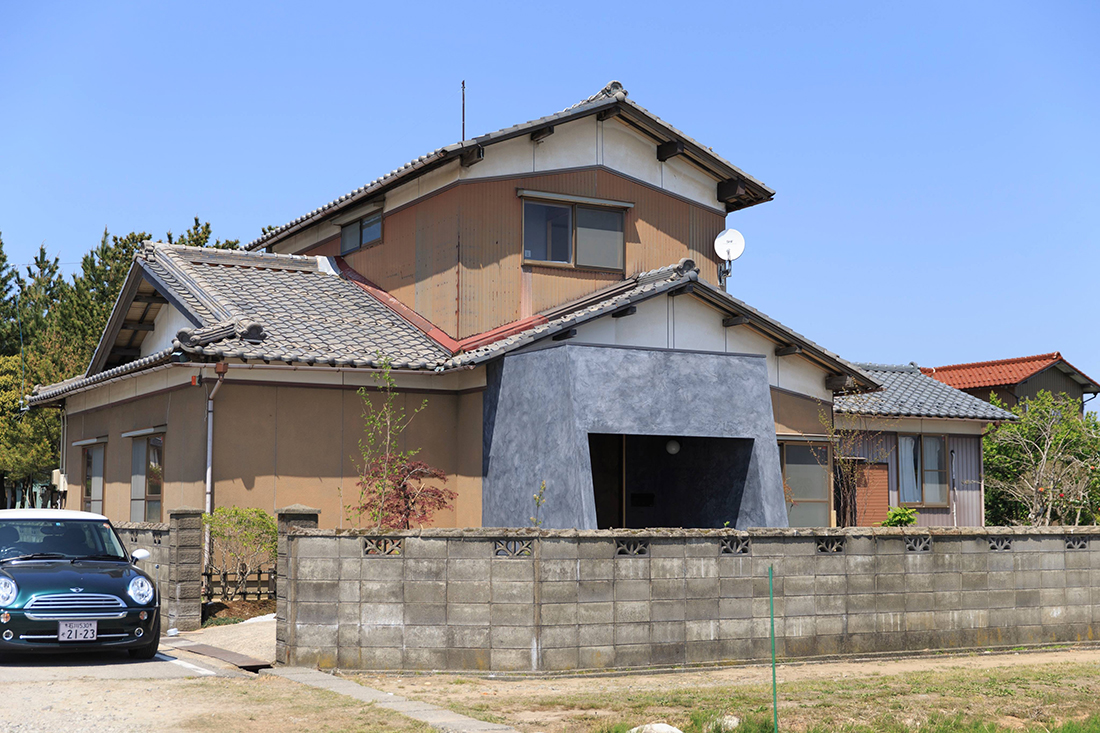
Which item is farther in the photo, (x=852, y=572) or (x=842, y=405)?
(x=842, y=405)

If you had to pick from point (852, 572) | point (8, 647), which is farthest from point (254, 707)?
point (852, 572)

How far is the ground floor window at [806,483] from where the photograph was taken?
1856 cm

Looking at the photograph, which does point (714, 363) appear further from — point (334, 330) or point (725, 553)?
point (334, 330)

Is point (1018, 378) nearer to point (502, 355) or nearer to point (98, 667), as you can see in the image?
point (502, 355)

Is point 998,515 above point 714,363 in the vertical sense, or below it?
below

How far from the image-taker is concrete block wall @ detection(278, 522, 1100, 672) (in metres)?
10.6

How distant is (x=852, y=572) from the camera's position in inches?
470

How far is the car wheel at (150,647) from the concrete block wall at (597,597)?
133cm

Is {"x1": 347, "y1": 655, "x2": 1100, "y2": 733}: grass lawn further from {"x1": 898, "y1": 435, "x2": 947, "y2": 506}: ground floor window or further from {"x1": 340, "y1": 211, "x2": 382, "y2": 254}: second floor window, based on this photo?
{"x1": 898, "y1": 435, "x2": 947, "y2": 506}: ground floor window

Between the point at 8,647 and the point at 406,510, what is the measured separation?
650 cm

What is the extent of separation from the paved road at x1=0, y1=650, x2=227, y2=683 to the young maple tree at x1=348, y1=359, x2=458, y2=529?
4776mm

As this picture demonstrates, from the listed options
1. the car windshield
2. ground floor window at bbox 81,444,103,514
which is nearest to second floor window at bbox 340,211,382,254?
ground floor window at bbox 81,444,103,514

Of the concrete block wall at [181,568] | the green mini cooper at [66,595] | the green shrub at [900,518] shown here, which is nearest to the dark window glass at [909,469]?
the green shrub at [900,518]

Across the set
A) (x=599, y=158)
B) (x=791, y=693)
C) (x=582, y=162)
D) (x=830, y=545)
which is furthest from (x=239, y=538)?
(x=599, y=158)
